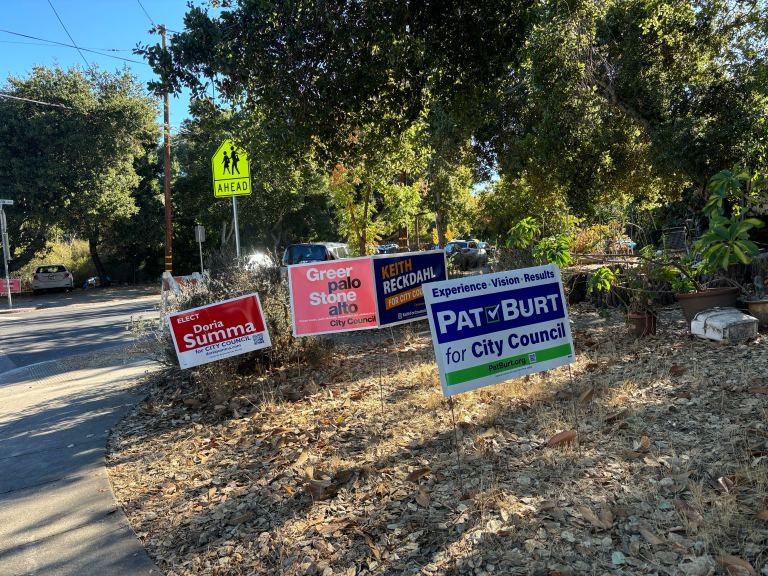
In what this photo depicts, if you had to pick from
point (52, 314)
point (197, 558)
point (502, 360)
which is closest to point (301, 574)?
point (197, 558)

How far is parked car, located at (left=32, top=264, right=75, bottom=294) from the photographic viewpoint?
93.3 ft

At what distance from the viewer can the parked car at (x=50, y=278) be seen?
28.4m

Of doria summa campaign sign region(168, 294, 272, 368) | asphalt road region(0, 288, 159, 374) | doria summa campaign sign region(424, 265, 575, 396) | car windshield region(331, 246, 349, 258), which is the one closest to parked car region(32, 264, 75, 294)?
asphalt road region(0, 288, 159, 374)

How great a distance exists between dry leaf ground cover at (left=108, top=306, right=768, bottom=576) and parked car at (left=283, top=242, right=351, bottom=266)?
37.2 feet

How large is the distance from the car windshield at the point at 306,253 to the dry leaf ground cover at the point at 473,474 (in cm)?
1146

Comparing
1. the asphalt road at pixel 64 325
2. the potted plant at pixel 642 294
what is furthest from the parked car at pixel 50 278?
the potted plant at pixel 642 294

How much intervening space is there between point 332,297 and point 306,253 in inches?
468

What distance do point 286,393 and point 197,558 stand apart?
2.96 m

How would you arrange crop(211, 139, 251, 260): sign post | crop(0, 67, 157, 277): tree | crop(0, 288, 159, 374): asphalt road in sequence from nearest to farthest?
crop(211, 139, 251, 260): sign post, crop(0, 288, 159, 374): asphalt road, crop(0, 67, 157, 277): tree

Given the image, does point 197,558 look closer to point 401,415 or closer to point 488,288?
point 401,415

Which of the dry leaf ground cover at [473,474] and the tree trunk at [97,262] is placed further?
the tree trunk at [97,262]

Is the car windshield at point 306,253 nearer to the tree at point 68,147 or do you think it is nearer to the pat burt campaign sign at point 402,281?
the pat burt campaign sign at point 402,281

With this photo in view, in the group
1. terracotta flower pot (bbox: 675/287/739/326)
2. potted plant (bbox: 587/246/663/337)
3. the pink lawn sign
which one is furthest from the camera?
the pink lawn sign

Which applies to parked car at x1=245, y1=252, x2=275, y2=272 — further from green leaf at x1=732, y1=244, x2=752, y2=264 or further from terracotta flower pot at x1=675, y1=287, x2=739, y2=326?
terracotta flower pot at x1=675, y1=287, x2=739, y2=326
